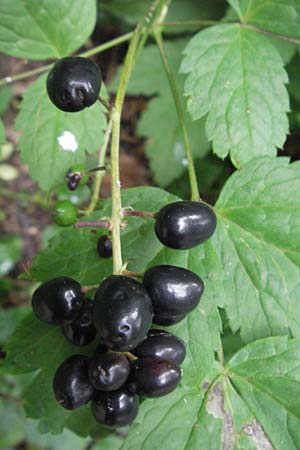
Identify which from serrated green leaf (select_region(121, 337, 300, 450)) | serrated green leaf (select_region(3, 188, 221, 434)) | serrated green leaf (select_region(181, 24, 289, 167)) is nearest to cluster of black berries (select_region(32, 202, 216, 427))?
serrated green leaf (select_region(3, 188, 221, 434))

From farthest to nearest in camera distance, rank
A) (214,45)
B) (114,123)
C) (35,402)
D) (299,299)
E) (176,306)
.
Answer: (214,45)
(35,402)
(299,299)
(114,123)
(176,306)

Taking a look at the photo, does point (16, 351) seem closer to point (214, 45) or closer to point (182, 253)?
point (182, 253)

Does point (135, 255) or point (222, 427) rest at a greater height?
point (135, 255)

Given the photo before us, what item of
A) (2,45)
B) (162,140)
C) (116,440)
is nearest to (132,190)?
(2,45)

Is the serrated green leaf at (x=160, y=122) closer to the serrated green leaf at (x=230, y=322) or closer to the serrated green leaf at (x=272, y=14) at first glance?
the serrated green leaf at (x=272, y=14)

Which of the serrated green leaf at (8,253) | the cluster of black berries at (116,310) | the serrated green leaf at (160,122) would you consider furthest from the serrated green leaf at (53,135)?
the serrated green leaf at (8,253)

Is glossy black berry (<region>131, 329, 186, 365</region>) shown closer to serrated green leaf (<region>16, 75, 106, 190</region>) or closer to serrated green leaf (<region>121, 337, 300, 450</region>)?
serrated green leaf (<region>121, 337, 300, 450</region>)
